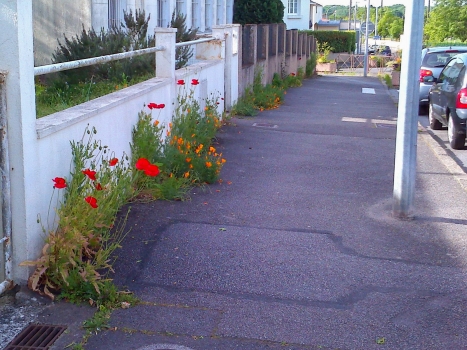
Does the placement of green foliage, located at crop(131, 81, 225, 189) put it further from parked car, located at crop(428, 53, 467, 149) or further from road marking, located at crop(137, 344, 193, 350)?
parked car, located at crop(428, 53, 467, 149)

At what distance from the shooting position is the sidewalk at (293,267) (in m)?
4.29

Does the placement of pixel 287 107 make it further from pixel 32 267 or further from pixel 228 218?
pixel 32 267

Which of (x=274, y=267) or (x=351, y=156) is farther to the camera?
(x=351, y=156)

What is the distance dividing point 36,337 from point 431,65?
15.3 meters

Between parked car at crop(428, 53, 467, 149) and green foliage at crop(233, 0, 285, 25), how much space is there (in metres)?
14.6

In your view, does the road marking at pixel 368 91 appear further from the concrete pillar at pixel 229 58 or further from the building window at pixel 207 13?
the concrete pillar at pixel 229 58

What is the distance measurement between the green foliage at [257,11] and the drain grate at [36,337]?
2471 cm

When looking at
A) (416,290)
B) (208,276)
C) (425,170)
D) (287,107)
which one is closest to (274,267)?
(208,276)

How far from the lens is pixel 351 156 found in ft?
34.2

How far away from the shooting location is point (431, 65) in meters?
17.6

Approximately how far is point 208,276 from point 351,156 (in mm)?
5746

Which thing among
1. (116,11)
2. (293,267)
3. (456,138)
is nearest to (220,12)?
(116,11)

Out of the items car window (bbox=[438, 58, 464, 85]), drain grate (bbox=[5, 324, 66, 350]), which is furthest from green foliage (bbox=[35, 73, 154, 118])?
car window (bbox=[438, 58, 464, 85])

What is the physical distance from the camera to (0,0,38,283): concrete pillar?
4.47 meters
